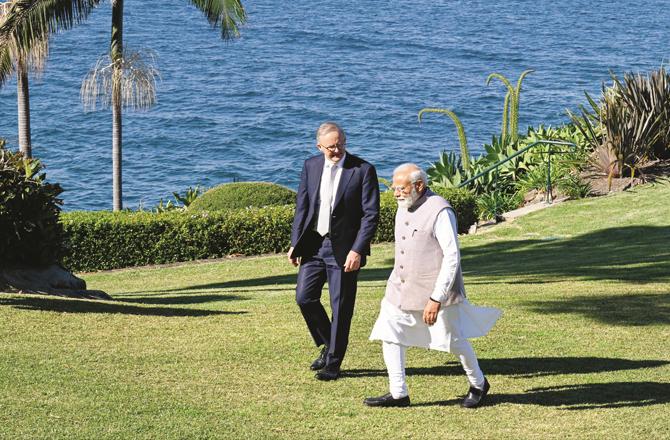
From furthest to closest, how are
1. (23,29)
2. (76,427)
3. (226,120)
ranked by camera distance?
(226,120), (23,29), (76,427)

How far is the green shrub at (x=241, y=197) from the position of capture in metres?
20.5

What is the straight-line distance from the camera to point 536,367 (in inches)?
338

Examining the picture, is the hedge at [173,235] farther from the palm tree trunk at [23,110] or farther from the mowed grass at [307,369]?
the mowed grass at [307,369]

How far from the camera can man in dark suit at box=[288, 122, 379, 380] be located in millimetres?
8070

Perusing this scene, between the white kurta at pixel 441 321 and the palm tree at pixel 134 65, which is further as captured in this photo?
the palm tree at pixel 134 65

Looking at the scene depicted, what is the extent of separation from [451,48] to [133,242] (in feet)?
181

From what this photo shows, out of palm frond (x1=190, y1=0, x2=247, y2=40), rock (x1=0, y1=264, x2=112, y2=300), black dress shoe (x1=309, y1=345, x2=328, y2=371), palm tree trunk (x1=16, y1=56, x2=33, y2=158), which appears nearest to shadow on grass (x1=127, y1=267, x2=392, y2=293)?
rock (x1=0, y1=264, x2=112, y2=300)

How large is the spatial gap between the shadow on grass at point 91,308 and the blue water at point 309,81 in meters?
20.9

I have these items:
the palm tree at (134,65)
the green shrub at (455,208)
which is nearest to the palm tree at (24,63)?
the palm tree at (134,65)

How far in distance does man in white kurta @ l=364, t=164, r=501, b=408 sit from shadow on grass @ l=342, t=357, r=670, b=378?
42.2 inches

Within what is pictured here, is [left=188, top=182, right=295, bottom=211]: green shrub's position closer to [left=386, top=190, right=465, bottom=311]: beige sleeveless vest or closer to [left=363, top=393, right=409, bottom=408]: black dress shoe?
[left=363, top=393, right=409, bottom=408]: black dress shoe

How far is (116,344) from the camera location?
31.0 ft

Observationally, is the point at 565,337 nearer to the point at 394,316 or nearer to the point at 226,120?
the point at 394,316

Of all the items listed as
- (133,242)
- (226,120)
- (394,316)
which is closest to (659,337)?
(394,316)
